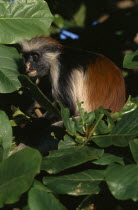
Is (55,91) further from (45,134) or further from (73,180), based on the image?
(73,180)

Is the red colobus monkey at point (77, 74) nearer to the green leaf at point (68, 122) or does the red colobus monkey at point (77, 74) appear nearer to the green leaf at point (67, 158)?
the green leaf at point (68, 122)

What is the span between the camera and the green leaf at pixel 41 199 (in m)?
1.45

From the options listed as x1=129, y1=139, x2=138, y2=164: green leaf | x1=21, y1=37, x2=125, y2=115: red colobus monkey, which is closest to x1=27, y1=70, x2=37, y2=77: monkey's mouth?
x1=21, y1=37, x2=125, y2=115: red colobus monkey

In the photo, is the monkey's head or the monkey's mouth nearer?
the monkey's mouth

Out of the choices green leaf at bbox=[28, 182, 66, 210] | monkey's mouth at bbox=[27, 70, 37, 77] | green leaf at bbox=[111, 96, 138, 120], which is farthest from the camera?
monkey's mouth at bbox=[27, 70, 37, 77]

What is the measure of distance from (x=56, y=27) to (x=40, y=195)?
9.57 ft

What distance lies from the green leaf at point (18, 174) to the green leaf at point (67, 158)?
0.14 meters

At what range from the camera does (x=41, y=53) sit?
4.03 metres

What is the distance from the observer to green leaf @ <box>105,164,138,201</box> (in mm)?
1552

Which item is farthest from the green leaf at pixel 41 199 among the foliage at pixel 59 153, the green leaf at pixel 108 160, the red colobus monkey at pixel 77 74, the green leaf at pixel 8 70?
the red colobus monkey at pixel 77 74

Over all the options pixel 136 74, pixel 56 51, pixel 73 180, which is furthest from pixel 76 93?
pixel 73 180

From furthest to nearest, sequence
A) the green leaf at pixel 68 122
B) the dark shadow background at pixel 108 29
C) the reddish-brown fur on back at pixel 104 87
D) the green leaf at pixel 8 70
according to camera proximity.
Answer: the dark shadow background at pixel 108 29 < the reddish-brown fur on back at pixel 104 87 < the green leaf at pixel 8 70 < the green leaf at pixel 68 122

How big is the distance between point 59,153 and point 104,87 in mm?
1535

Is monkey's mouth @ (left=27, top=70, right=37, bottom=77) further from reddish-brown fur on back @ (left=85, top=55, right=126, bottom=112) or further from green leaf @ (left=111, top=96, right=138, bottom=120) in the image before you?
green leaf @ (left=111, top=96, right=138, bottom=120)
